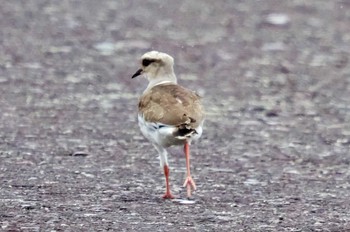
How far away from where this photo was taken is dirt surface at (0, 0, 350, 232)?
653 cm

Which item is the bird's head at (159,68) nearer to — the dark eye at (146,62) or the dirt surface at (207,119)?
the dark eye at (146,62)

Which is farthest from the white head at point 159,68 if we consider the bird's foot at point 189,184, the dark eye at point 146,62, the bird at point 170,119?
the bird's foot at point 189,184

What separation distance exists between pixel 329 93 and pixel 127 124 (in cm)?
225

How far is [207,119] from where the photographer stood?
32.1ft

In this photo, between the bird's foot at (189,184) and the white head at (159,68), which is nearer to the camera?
the bird's foot at (189,184)

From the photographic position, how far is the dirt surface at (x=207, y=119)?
653 cm

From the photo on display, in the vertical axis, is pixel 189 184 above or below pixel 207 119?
above

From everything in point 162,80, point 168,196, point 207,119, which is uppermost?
point 162,80

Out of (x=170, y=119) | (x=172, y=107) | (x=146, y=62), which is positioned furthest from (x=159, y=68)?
(x=170, y=119)

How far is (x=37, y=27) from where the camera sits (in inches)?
531

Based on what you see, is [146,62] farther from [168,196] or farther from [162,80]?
[168,196]

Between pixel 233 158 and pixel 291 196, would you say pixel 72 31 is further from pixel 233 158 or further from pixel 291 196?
pixel 291 196

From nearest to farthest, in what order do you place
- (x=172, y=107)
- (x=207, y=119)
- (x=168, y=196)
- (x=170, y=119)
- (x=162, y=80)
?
(x=170, y=119), (x=172, y=107), (x=168, y=196), (x=162, y=80), (x=207, y=119)

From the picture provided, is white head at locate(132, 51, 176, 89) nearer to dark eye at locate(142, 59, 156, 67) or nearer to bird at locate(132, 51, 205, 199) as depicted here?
dark eye at locate(142, 59, 156, 67)
